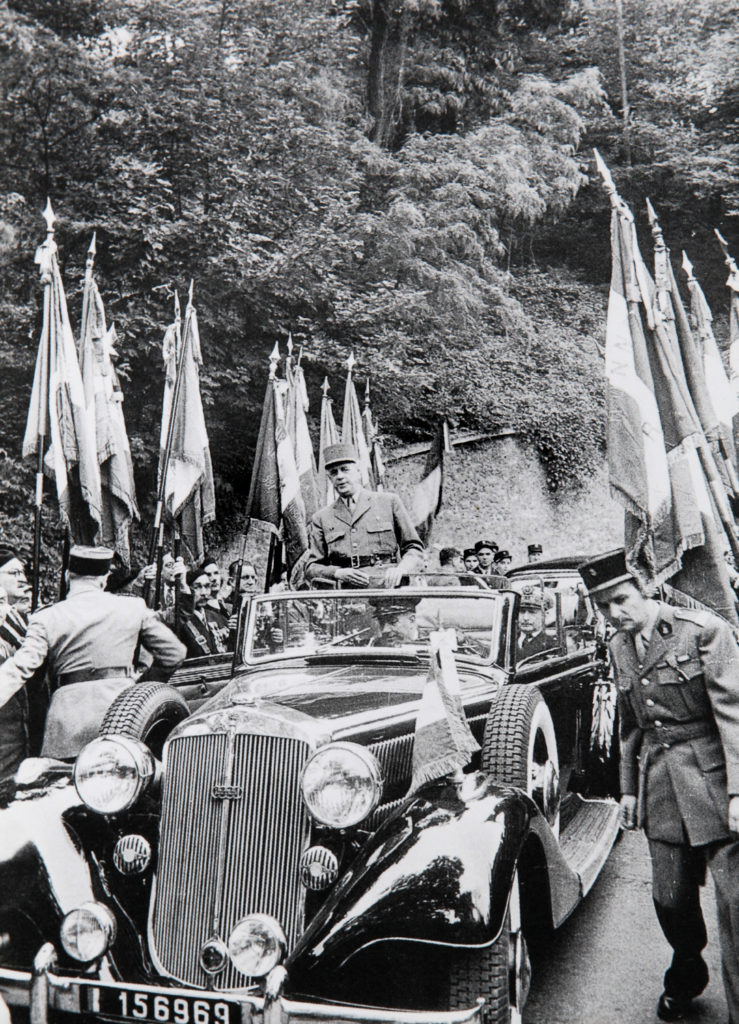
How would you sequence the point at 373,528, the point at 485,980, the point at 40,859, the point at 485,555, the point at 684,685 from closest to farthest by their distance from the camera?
the point at 485,980 → the point at 40,859 → the point at 684,685 → the point at 373,528 → the point at 485,555

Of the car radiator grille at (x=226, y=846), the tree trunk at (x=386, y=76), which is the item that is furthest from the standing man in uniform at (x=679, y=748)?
the tree trunk at (x=386, y=76)

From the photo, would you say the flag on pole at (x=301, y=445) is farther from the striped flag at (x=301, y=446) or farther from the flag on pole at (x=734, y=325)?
the flag on pole at (x=734, y=325)

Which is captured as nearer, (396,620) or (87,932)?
(87,932)

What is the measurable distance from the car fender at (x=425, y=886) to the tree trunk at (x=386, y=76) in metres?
19.1

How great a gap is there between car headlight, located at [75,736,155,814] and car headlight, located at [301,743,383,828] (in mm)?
655

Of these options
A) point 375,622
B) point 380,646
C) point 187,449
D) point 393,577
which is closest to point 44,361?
point 187,449

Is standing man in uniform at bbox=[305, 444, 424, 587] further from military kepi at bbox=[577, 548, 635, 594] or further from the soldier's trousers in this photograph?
the soldier's trousers

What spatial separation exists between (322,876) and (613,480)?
2.74 metres

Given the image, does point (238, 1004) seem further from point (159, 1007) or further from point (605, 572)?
point (605, 572)

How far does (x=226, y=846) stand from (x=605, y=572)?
5.26ft

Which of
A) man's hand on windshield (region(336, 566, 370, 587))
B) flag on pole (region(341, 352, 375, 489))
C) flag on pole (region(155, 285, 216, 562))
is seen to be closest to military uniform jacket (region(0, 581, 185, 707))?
man's hand on windshield (region(336, 566, 370, 587))

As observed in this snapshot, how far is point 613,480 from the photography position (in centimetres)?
Result: 476

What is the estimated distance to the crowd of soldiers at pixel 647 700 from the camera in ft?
10.2

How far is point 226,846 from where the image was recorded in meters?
2.92
